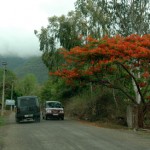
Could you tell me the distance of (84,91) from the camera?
46844mm

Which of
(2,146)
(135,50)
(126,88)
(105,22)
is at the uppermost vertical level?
(105,22)

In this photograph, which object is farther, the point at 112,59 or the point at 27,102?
the point at 27,102

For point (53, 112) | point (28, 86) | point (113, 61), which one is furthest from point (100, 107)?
point (28, 86)

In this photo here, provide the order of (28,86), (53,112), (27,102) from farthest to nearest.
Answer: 1. (28,86)
2. (53,112)
3. (27,102)

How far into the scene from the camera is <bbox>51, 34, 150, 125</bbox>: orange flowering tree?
25.6 metres

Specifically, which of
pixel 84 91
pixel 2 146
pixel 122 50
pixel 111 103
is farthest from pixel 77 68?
pixel 84 91

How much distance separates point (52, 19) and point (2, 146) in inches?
1288

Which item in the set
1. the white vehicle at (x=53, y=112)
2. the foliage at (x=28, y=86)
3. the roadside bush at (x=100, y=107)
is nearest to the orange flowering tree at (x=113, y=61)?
the roadside bush at (x=100, y=107)

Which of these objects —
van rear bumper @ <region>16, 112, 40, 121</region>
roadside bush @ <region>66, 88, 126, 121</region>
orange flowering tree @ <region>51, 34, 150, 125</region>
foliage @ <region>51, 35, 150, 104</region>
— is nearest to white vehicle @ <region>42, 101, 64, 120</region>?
roadside bush @ <region>66, 88, 126, 121</region>

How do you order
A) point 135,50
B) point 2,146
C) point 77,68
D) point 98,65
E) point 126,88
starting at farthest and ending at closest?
1. point 126,88
2. point 77,68
3. point 98,65
4. point 135,50
5. point 2,146

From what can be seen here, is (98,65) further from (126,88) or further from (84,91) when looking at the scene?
(84,91)

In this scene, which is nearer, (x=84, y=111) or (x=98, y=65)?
(x=98, y=65)

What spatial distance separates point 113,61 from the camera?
2581 centimetres

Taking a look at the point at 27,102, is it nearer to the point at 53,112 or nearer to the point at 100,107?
the point at 53,112
